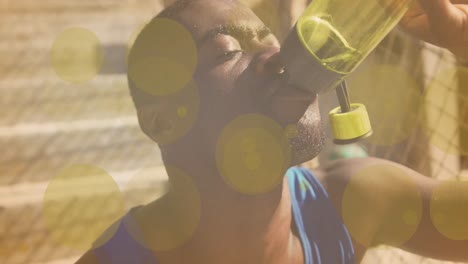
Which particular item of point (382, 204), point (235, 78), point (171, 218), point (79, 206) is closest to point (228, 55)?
point (235, 78)

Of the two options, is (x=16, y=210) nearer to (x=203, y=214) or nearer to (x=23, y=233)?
(x=23, y=233)

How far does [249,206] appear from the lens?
659mm

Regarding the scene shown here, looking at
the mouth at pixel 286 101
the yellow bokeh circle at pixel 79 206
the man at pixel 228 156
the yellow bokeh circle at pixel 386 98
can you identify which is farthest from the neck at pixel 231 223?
the yellow bokeh circle at pixel 386 98

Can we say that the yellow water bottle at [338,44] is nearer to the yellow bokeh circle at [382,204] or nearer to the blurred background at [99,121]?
the yellow bokeh circle at [382,204]

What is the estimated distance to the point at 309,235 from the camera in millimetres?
746

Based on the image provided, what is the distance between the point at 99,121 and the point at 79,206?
0.22 meters

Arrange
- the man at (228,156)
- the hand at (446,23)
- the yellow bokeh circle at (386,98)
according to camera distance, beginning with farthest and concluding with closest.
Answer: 1. the yellow bokeh circle at (386,98)
2. the man at (228,156)
3. the hand at (446,23)

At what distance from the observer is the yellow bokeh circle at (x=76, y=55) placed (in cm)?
134

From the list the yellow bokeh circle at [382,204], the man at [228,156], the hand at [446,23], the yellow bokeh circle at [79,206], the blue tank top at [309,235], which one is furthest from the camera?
the yellow bokeh circle at [79,206]

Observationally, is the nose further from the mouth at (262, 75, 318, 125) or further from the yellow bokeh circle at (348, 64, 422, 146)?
the yellow bokeh circle at (348, 64, 422, 146)

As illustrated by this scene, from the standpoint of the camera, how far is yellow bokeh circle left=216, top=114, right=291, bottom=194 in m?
0.60

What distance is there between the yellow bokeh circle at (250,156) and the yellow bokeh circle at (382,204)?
0.67 feet

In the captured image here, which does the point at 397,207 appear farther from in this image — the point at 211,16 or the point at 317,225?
the point at 211,16

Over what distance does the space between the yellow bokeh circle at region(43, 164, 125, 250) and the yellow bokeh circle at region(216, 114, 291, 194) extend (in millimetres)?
649
